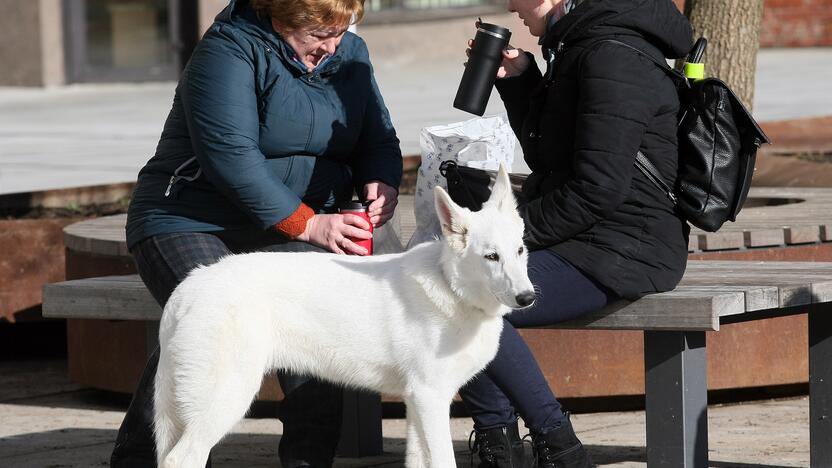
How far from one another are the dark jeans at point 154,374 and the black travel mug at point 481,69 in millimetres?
701

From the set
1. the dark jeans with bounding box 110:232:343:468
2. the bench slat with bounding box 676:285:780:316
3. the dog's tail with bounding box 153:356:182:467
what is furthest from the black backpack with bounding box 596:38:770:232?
the dog's tail with bounding box 153:356:182:467

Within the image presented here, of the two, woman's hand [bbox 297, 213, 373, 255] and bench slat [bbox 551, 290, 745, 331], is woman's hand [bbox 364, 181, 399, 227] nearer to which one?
woman's hand [bbox 297, 213, 373, 255]

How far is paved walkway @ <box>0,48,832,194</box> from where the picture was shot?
1028 cm

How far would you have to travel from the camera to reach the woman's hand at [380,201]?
4.73m

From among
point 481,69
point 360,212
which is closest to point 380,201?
point 360,212

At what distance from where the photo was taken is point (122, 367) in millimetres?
6453

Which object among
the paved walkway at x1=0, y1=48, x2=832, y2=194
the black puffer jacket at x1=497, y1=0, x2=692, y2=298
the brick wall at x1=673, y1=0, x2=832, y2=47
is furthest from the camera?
the brick wall at x1=673, y1=0, x2=832, y2=47

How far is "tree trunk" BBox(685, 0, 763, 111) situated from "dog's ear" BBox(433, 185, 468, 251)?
4333mm

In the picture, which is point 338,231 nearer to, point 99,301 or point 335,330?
point 335,330

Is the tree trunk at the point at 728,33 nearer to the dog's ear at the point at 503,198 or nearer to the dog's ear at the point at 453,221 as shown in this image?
the dog's ear at the point at 503,198

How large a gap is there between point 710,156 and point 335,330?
4.33ft

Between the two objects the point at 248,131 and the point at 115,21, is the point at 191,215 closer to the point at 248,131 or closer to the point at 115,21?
the point at 248,131

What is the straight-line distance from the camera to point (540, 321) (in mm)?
4438

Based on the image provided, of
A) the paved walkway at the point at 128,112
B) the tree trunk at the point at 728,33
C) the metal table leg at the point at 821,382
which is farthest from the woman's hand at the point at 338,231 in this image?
the paved walkway at the point at 128,112
